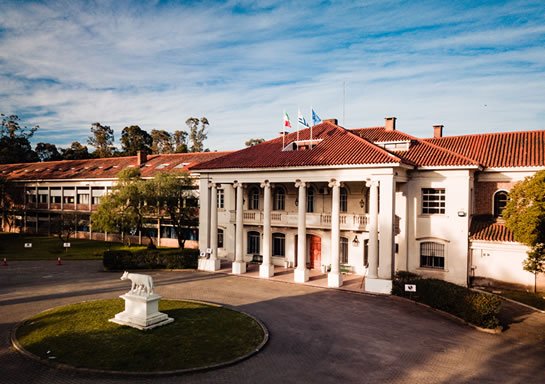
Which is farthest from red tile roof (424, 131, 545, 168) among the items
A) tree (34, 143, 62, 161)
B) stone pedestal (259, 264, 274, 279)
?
tree (34, 143, 62, 161)

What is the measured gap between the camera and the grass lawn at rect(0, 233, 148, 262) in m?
35.1

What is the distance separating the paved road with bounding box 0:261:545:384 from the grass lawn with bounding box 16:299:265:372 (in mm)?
643

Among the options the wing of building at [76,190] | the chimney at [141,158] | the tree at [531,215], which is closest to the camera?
the tree at [531,215]

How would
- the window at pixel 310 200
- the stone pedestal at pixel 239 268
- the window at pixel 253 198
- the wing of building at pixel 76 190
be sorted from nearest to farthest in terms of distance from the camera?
the stone pedestal at pixel 239 268 → the window at pixel 310 200 → the window at pixel 253 198 → the wing of building at pixel 76 190

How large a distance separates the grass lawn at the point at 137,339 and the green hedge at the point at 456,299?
30.5 ft

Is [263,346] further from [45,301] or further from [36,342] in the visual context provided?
[45,301]

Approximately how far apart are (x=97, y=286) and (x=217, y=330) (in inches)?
461

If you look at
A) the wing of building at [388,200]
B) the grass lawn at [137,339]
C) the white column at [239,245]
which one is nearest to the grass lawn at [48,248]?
the white column at [239,245]

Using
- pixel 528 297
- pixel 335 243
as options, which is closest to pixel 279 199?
pixel 335 243

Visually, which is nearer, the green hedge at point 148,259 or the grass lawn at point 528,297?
the grass lawn at point 528,297

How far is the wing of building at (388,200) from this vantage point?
2306cm

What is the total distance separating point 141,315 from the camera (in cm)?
1577

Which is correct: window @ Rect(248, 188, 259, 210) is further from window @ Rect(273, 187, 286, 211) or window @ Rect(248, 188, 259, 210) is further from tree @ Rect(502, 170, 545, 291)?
tree @ Rect(502, 170, 545, 291)

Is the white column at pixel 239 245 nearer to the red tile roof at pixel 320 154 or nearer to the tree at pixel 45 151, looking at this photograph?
the red tile roof at pixel 320 154
